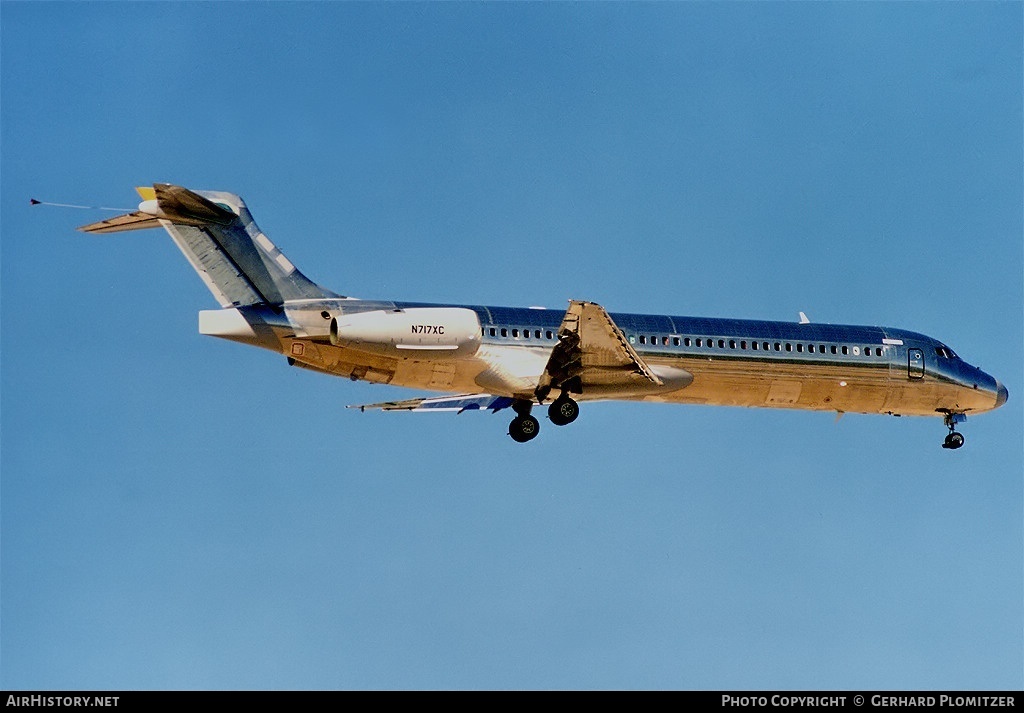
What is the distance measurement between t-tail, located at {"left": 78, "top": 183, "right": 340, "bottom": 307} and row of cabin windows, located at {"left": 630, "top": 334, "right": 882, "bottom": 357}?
705 cm

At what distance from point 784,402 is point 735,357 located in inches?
78.2

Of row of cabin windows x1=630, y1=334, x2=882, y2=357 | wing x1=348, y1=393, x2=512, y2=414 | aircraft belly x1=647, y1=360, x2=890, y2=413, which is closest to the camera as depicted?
row of cabin windows x1=630, y1=334, x2=882, y2=357

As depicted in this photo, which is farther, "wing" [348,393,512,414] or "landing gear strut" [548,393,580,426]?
"wing" [348,393,512,414]

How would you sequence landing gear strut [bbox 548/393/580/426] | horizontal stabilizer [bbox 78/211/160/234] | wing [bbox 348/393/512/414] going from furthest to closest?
wing [bbox 348/393/512/414], landing gear strut [bbox 548/393/580/426], horizontal stabilizer [bbox 78/211/160/234]

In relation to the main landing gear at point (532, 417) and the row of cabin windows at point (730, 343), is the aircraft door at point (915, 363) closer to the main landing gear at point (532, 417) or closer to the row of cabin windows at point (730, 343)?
the row of cabin windows at point (730, 343)

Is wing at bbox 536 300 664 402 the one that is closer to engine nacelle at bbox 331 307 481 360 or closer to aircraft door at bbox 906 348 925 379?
engine nacelle at bbox 331 307 481 360

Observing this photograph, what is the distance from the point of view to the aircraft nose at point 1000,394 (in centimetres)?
3181

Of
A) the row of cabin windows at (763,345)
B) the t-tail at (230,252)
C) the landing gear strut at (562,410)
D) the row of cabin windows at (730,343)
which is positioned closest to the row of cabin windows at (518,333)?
the row of cabin windows at (730,343)

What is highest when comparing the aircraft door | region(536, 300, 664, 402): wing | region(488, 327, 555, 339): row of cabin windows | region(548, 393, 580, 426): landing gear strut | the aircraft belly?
the aircraft door

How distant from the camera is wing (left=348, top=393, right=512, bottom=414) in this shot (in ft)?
99.6

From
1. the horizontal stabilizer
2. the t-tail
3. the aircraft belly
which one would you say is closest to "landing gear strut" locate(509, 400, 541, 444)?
the aircraft belly

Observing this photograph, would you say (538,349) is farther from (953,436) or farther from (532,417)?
(953,436)

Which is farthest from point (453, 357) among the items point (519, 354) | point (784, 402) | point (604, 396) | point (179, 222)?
point (784, 402)

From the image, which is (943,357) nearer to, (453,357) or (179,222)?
(453,357)
